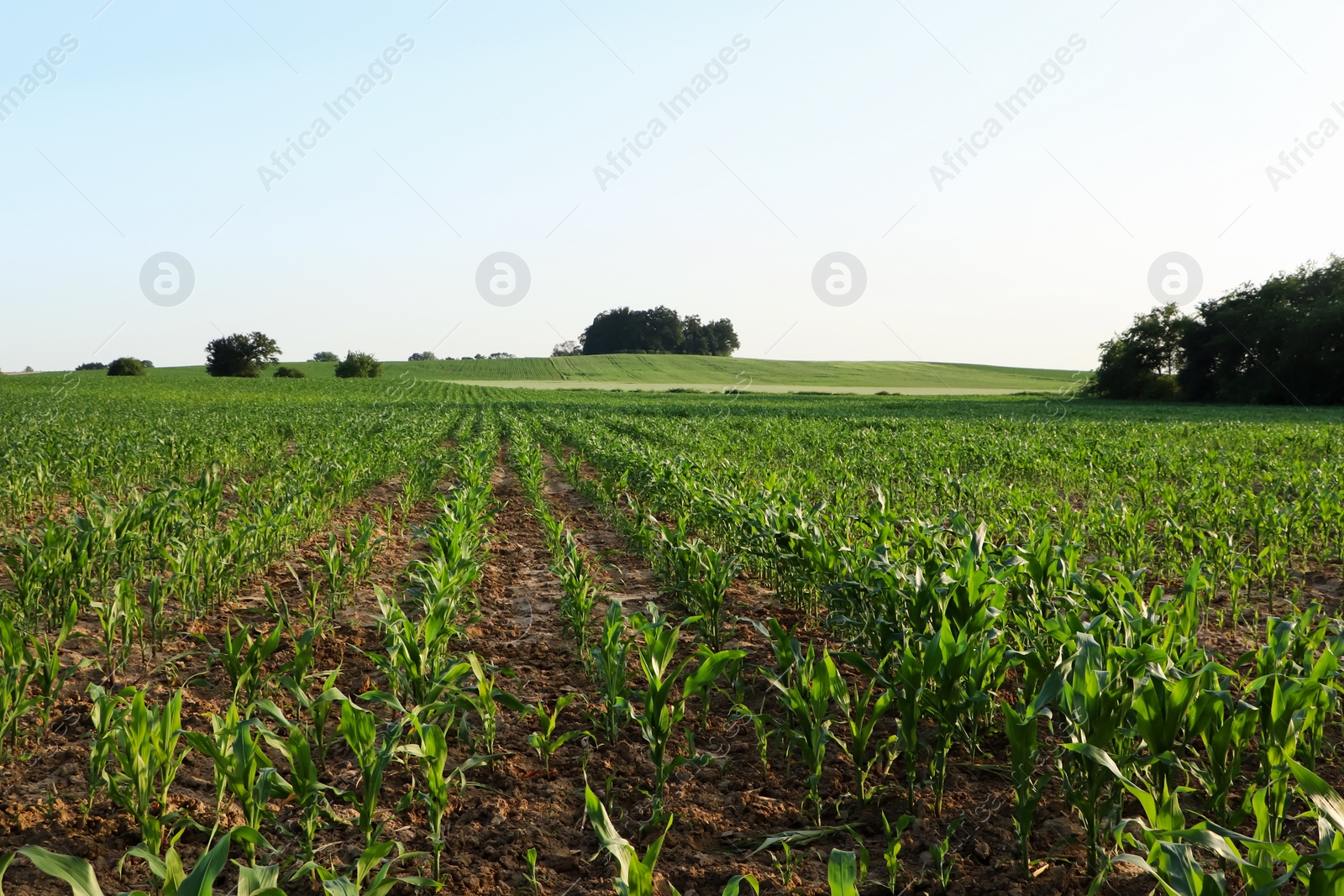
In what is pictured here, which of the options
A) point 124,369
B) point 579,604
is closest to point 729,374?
point 124,369

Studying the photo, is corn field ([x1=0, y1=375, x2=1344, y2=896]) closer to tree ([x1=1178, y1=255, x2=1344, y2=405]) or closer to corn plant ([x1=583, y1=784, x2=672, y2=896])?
corn plant ([x1=583, y1=784, x2=672, y2=896])

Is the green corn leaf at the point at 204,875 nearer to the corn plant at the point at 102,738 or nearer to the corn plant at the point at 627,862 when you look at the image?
the corn plant at the point at 627,862

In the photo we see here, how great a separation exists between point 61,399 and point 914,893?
43.7 m

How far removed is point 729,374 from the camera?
88.8 m

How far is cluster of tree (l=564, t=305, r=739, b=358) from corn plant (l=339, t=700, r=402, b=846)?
11334 centimetres

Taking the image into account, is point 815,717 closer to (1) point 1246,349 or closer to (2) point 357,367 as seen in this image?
(1) point 1246,349

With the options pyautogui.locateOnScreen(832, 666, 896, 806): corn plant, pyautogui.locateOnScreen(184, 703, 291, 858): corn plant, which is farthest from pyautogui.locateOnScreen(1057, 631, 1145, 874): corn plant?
pyautogui.locateOnScreen(184, 703, 291, 858): corn plant

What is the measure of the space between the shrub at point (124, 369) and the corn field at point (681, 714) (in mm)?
88402

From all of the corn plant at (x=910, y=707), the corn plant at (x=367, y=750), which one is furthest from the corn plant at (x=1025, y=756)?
the corn plant at (x=367, y=750)

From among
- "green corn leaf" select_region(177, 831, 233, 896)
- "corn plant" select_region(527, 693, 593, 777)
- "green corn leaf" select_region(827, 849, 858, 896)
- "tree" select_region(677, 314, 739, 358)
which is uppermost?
"tree" select_region(677, 314, 739, 358)

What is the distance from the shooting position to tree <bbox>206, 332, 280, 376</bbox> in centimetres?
8388

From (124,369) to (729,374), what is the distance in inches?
2532

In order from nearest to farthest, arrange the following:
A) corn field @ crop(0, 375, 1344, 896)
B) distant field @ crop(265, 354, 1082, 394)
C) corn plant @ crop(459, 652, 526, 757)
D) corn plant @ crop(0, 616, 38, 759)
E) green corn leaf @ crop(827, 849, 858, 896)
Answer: green corn leaf @ crop(827, 849, 858, 896) < corn field @ crop(0, 375, 1344, 896) < corn plant @ crop(0, 616, 38, 759) < corn plant @ crop(459, 652, 526, 757) < distant field @ crop(265, 354, 1082, 394)

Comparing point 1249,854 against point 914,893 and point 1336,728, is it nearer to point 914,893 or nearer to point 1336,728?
point 914,893
